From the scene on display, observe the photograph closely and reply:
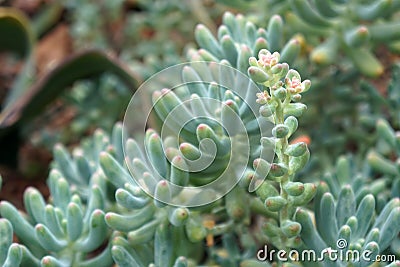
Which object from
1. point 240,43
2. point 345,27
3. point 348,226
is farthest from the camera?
point 345,27

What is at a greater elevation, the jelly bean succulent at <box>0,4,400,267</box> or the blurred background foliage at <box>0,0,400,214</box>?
the blurred background foliage at <box>0,0,400,214</box>

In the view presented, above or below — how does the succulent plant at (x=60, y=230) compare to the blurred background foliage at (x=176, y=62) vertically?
below

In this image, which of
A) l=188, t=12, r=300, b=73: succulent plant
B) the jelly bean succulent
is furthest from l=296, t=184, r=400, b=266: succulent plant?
l=188, t=12, r=300, b=73: succulent plant

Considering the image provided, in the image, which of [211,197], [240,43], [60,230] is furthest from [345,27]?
[60,230]

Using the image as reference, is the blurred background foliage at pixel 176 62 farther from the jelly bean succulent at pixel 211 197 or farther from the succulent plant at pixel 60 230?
the succulent plant at pixel 60 230

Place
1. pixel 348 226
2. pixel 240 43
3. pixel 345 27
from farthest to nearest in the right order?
pixel 345 27 < pixel 240 43 < pixel 348 226

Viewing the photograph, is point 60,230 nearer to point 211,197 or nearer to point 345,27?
point 211,197

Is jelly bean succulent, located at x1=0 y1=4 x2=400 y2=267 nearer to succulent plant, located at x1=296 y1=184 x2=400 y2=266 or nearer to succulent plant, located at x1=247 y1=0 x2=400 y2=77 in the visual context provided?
succulent plant, located at x1=296 y1=184 x2=400 y2=266

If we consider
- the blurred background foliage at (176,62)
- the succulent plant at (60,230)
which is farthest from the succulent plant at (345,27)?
the succulent plant at (60,230)

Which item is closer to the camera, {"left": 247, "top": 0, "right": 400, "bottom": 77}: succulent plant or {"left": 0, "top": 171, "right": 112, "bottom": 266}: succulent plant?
{"left": 0, "top": 171, "right": 112, "bottom": 266}: succulent plant

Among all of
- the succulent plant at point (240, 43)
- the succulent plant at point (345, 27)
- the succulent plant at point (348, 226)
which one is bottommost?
the succulent plant at point (348, 226)

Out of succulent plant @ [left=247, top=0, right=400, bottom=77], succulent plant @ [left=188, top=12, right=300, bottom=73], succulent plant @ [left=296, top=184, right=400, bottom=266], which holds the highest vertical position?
succulent plant @ [left=247, top=0, right=400, bottom=77]
